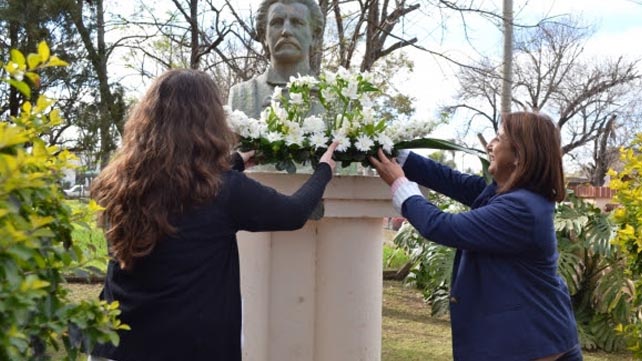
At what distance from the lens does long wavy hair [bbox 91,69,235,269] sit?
219 cm

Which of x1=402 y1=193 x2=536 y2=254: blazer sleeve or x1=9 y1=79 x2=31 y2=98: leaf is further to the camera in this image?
x1=402 y1=193 x2=536 y2=254: blazer sleeve

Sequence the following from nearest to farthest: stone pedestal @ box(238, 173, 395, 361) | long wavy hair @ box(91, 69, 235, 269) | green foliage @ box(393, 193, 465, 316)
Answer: long wavy hair @ box(91, 69, 235, 269) → stone pedestal @ box(238, 173, 395, 361) → green foliage @ box(393, 193, 465, 316)

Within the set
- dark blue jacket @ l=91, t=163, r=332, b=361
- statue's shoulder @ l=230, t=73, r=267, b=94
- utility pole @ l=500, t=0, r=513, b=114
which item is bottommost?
dark blue jacket @ l=91, t=163, r=332, b=361

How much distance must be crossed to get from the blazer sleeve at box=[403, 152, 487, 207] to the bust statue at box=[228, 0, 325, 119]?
99 cm

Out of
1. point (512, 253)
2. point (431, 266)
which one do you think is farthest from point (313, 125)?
point (431, 266)

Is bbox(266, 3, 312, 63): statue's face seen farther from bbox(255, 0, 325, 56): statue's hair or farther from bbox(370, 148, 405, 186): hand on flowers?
bbox(370, 148, 405, 186): hand on flowers

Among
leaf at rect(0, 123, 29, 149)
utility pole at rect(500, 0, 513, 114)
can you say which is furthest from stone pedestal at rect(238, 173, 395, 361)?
utility pole at rect(500, 0, 513, 114)

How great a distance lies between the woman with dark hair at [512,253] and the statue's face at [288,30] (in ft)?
4.76

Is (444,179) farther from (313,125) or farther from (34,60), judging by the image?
(34,60)

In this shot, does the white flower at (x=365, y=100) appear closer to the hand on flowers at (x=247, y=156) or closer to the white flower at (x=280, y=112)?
the white flower at (x=280, y=112)

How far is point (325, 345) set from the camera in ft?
11.6

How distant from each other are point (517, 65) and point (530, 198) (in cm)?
2688

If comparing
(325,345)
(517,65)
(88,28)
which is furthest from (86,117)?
(517,65)

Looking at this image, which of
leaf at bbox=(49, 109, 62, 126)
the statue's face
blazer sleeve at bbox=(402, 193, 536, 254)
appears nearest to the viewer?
leaf at bbox=(49, 109, 62, 126)
